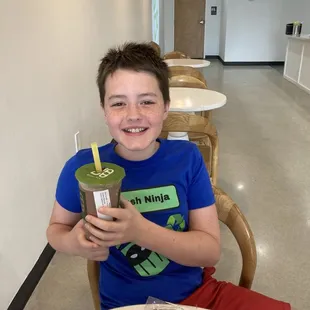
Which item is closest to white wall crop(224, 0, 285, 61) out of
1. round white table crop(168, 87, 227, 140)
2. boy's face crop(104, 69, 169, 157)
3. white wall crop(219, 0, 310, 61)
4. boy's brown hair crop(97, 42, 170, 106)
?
white wall crop(219, 0, 310, 61)

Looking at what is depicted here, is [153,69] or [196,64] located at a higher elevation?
[153,69]

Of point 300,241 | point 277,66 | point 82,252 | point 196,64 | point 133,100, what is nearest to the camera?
point 82,252

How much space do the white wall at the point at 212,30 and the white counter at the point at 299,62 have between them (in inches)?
155

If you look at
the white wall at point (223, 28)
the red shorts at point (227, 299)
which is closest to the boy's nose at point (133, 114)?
the red shorts at point (227, 299)

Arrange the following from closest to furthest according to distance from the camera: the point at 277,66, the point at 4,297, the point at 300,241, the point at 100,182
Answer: the point at 100,182 < the point at 4,297 < the point at 300,241 < the point at 277,66

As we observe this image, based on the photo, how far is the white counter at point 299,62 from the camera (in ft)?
21.6

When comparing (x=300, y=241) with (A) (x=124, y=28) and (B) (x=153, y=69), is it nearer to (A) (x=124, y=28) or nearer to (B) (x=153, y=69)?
(B) (x=153, y=69)

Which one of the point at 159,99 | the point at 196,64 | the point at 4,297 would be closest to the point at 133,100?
the point at 159,99

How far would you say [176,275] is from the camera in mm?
948

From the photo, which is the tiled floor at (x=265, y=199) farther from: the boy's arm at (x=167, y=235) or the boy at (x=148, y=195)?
the boy's arm at (x=167, y=235)

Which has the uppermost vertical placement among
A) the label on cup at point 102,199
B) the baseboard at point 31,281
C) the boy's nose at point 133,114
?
the boy's nose at point 133,114

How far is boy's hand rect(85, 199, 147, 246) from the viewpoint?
0.64 m

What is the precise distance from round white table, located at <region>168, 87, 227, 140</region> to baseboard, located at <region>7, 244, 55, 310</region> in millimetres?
1054

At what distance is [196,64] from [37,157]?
2.84 metres
